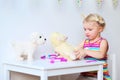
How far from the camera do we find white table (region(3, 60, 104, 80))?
1.17 meters

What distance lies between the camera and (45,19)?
1.65 m

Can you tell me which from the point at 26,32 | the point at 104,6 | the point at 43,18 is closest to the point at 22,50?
the point at 26,32

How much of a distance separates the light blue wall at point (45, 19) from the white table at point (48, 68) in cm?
15

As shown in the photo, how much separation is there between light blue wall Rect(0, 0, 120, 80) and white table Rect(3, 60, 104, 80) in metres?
0.15

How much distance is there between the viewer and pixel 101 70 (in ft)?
4.63

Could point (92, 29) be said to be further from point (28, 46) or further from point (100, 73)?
point (28, 46)

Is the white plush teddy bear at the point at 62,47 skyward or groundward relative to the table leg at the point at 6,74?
skyward

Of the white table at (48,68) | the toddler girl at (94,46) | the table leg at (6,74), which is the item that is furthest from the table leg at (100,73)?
the table leg at (6,74)

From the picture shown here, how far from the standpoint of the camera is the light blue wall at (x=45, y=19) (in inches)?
58.6

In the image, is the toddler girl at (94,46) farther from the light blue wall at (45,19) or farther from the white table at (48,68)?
the light blue wall at (45,19)

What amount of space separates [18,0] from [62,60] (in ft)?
1.51

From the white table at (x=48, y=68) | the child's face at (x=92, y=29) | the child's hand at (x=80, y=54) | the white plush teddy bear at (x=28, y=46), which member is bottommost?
the white table at (x=48, y=68)

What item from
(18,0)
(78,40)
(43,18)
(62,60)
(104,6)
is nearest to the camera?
(62,60)

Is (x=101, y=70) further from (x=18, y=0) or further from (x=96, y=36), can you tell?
(x=18, y=0)
